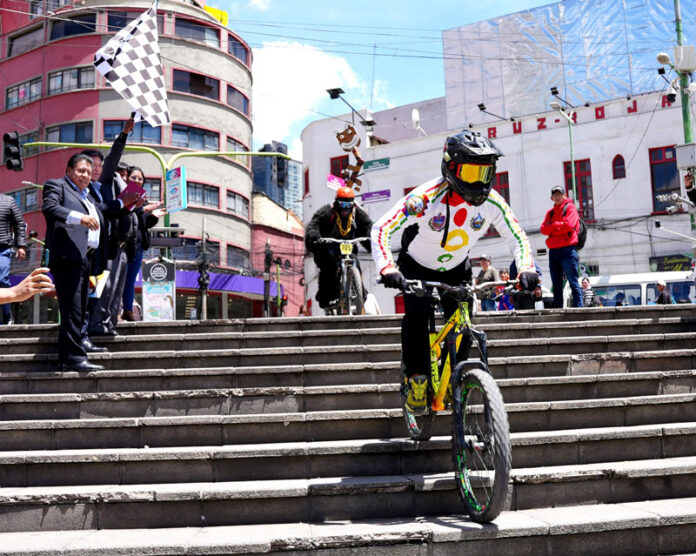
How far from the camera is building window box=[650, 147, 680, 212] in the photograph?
25078mm

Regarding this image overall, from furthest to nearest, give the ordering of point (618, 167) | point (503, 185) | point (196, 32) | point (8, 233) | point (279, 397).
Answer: point (196, 32)
point (503, 185)
point (618, 167)
point (8, 233)
point (279, 397)

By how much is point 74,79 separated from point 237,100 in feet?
31.8

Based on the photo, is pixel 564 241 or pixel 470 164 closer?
Answer: pixel 470 164

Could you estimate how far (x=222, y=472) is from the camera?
14.9 feet

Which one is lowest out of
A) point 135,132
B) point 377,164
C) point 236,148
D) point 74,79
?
point 377,164

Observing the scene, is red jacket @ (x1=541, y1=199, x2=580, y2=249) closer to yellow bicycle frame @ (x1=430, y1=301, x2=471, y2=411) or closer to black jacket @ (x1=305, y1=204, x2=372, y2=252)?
black jacket @ (x1=305, y1=204, x2=372, y2=252)

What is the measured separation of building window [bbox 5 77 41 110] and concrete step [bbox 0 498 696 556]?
39444mm

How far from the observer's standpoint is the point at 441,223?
4477mm

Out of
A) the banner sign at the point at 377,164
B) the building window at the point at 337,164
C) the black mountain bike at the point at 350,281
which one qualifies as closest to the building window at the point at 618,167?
the banner sign at the point at 377,164

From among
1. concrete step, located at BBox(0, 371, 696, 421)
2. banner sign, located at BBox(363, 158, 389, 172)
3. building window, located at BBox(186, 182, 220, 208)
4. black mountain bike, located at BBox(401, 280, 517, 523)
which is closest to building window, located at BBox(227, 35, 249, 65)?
building window, located at BBox(186, 182, 220, 208)

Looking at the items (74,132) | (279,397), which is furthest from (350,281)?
(74,132)

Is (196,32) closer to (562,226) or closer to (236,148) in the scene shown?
(236,148)

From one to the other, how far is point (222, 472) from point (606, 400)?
3009mm

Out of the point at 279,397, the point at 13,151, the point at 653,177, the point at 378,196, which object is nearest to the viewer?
the point at 279,397
